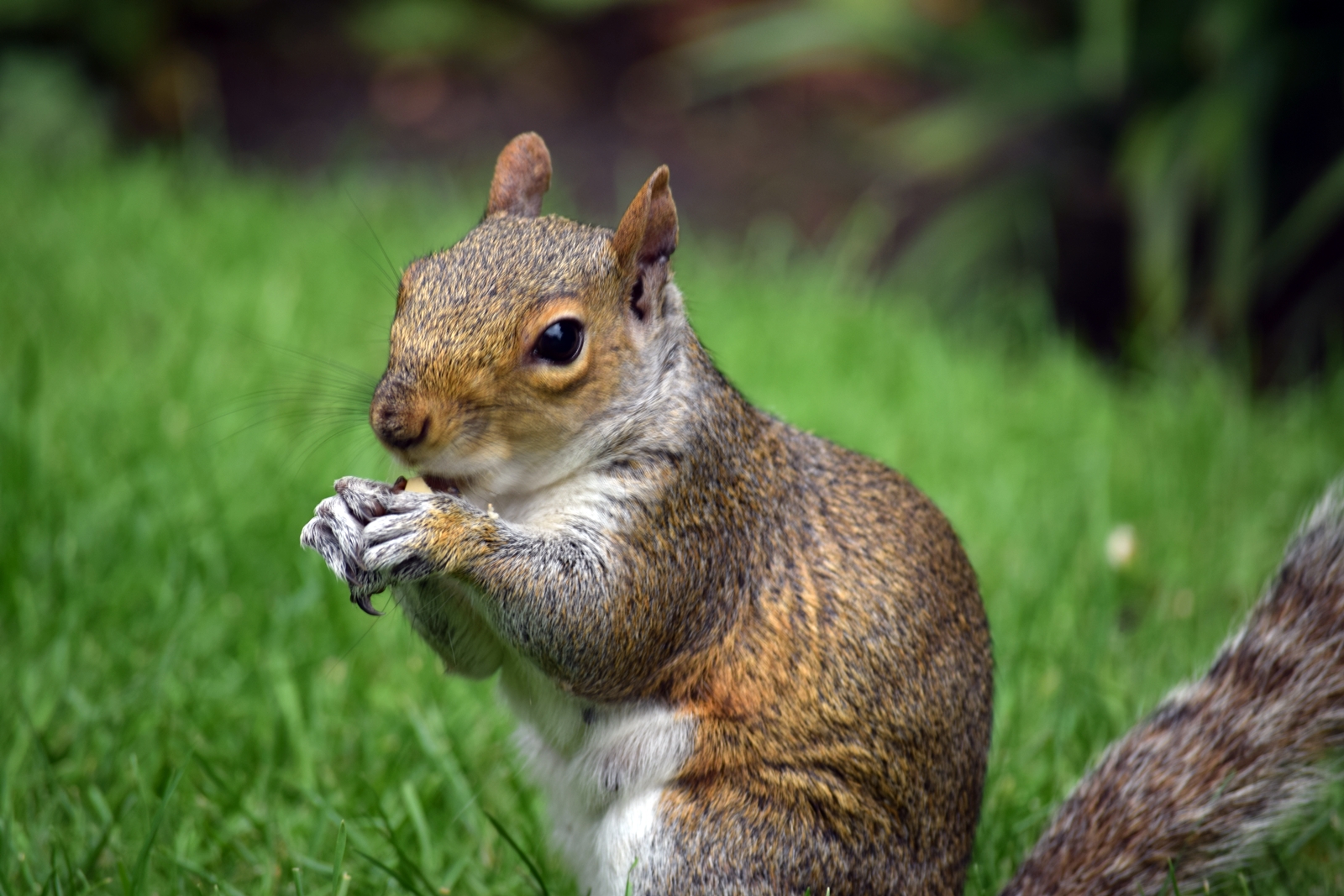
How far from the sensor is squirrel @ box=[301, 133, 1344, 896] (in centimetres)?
153

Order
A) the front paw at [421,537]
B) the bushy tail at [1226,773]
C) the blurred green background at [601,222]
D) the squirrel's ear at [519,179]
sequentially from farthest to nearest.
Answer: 1. the blurred green background at [601,222]
2. the squirrel's ear at [519,179]
3. the bushy tail at [1226,773]
4. the front paw at [421,537]

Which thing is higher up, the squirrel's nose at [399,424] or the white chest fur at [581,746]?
the squirrel's nose at [399,424]

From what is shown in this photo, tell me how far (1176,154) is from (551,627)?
3.85 meters

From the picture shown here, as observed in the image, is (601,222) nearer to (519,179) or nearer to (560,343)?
(519,179)

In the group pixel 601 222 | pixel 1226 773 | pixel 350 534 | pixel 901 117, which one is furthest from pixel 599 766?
pixel 901 117

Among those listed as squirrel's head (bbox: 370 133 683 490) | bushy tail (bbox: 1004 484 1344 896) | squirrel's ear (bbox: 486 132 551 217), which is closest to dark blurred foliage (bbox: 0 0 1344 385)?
bushy tail (bbox: 1004 484 1344 896)

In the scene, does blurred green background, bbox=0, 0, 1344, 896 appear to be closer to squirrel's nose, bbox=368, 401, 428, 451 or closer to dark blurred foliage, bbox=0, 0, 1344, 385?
dark blurred foliage, bbox=0, 0, 1344, 385

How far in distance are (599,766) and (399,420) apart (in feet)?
1.72

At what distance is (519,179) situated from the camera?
1882 millimetres

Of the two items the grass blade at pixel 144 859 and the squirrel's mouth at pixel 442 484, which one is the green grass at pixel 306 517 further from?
the squirrel's mouth at pixel 442 484

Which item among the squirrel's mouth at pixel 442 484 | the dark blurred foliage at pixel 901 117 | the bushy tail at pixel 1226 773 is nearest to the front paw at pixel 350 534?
the squirrel's mouth at pixel 442 484

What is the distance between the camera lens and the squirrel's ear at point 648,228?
1.60 metres

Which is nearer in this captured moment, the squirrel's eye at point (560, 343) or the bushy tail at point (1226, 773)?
the squirrel's eye at point (560, 343)

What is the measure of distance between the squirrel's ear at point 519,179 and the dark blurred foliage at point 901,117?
2930 millimetres
